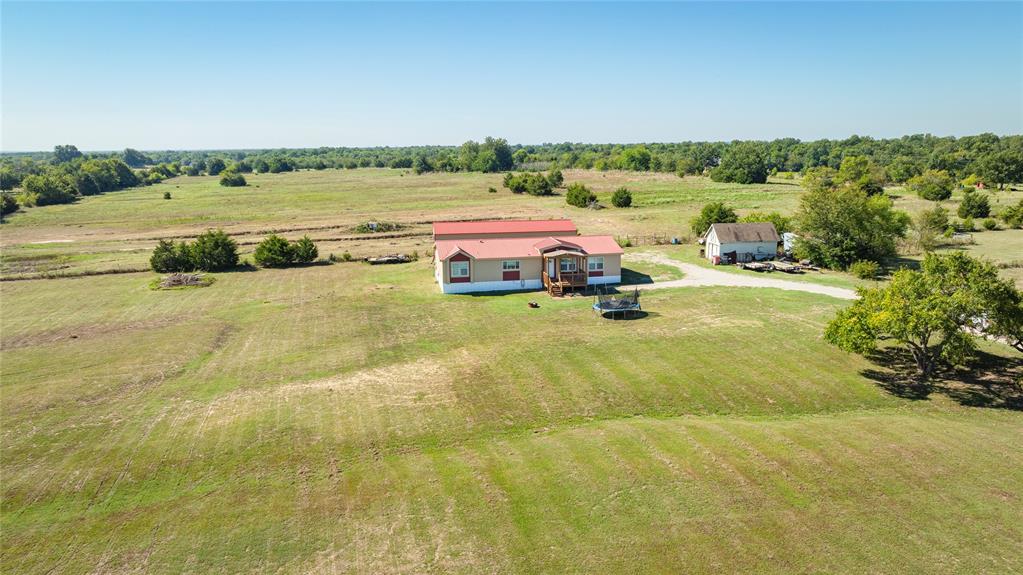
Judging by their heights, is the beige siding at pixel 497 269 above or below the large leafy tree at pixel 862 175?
below

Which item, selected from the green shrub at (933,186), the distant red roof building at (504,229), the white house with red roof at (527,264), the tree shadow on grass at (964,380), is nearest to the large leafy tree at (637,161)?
the green shrub at (933,186)

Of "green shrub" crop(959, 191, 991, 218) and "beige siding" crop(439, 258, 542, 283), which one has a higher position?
"green shrub" crop(959, 191, 991, 218)

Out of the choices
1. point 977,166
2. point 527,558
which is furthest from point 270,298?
point 977,166

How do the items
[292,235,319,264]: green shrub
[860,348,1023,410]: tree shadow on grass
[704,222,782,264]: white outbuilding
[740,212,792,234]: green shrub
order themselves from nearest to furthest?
[860,348,1023,410]: tree shadow on grass → [704,222,782,264]: white outbuilding → [292,235,319,264]: green shrub → [740,212,792,234]: green shrub

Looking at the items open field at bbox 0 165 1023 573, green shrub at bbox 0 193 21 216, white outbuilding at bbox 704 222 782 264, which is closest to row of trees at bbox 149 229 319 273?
open field at bbox 0 165 1023 573

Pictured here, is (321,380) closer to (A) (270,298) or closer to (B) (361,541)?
(B) (361,541)

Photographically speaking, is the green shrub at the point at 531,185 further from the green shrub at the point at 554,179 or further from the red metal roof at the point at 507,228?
the red metal roof at the point at 507,228

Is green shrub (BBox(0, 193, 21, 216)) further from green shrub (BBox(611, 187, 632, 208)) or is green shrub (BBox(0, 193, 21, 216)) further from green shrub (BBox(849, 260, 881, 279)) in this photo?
green shrub (BBox(849, 260, 881, 279))
